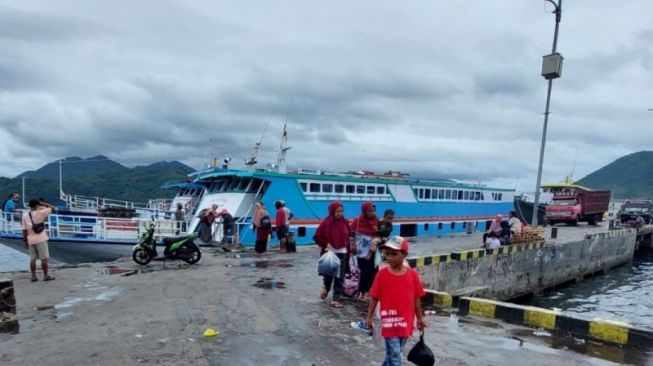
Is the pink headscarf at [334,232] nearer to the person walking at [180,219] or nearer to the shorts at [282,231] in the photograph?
the shorts at [282,231]

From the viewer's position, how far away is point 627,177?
163750 millimetres

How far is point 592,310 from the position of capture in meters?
15.1

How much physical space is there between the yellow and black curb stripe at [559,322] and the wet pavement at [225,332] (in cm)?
27

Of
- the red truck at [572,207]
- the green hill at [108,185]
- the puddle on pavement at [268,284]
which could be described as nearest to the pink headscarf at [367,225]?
the puddle on pavement at [268,284]

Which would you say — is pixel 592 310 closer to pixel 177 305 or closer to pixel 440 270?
pixel 440 270

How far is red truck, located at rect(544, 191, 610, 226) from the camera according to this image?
1217 inches

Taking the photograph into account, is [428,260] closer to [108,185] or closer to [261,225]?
[261,225]

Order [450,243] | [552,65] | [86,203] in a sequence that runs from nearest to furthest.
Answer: [552,65]
[450,243]
[86,203]

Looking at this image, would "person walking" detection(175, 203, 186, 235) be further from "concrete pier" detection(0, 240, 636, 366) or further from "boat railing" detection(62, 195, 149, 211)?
"concrete pier" detection(0, 240, 636, 366)

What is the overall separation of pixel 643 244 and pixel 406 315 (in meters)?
37.8

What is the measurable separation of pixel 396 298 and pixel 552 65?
1497 cm

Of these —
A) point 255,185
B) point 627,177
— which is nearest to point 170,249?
point 255,185

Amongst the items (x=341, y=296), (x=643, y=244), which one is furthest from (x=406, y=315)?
(x=643, y=244)

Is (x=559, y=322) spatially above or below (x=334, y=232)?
below
